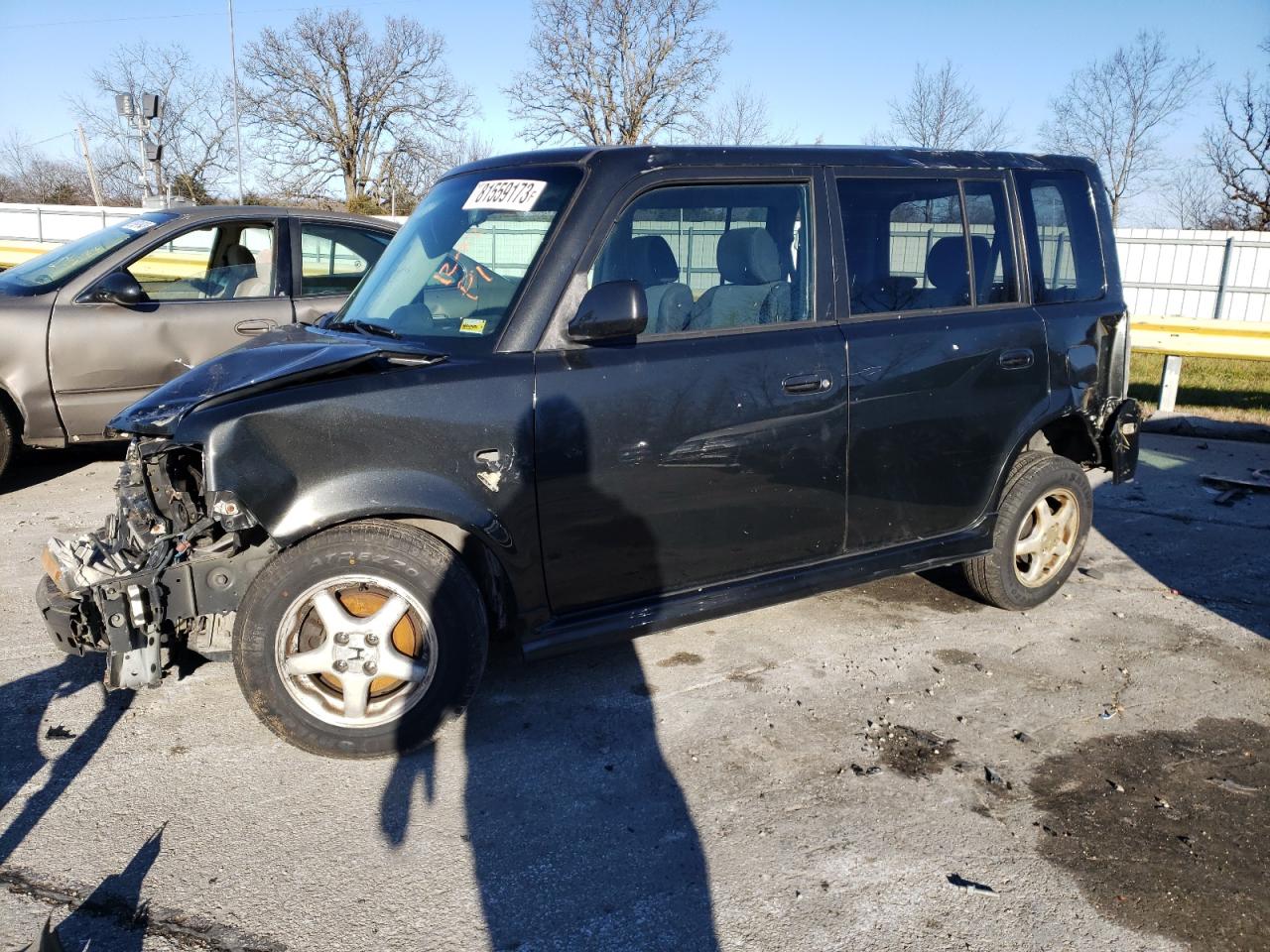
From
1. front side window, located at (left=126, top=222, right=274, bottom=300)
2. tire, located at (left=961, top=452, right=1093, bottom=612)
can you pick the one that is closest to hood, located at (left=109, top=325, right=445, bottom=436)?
tire, located at (left=961, top=452, right=1093, bottom=612)

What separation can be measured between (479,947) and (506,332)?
1.91m

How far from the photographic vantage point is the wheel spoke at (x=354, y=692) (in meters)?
3.32

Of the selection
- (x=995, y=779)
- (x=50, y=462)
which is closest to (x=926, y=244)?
(x=995, y=779)

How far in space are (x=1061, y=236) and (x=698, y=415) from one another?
90.5 inches

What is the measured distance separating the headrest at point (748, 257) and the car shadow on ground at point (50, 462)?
511 cm

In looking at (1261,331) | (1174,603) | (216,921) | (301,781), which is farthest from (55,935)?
(1261,331)

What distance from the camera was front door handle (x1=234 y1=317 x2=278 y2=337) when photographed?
250 inches

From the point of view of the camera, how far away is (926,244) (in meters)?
4.31

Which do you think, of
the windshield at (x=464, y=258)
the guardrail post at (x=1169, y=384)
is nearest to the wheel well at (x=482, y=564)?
the windshield at (x=464, y=258)

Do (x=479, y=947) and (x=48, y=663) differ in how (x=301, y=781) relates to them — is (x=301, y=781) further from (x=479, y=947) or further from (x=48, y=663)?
(x=48, y=663)

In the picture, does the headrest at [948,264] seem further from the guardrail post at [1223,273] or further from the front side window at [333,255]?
the guardrail post at [1223,273]

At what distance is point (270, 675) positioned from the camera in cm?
327

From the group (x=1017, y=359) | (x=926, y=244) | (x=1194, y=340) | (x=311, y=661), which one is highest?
(x=926, y=244)

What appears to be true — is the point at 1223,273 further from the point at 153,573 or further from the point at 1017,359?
the point at 153,573
